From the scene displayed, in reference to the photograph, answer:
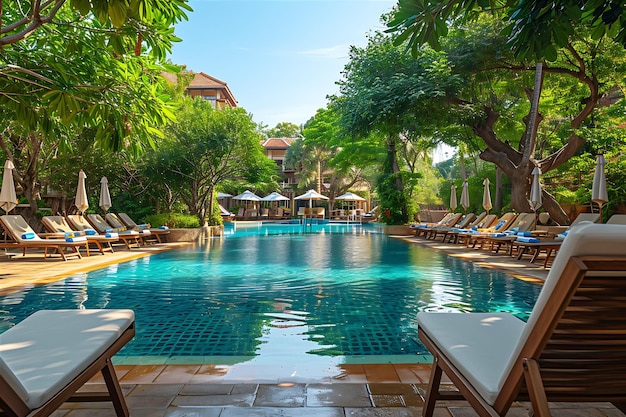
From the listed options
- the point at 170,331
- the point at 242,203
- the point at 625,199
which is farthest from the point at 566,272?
the point at 242,203

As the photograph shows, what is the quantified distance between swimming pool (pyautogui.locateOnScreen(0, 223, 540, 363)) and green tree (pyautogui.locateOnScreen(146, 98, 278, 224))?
790 cm

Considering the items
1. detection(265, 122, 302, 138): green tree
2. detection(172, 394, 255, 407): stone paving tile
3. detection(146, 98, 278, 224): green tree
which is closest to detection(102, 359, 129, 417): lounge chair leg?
detection(172, 394, 255, 407): stone paving tile

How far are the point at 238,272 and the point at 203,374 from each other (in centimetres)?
570

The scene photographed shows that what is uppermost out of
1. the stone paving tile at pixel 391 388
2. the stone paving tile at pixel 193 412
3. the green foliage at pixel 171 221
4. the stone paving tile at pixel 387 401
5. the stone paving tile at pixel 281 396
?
the green foliage at pixel 171 221

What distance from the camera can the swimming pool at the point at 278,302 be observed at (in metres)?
3.93

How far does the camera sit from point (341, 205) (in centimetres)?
4403

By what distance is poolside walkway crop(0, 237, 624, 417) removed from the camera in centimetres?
229

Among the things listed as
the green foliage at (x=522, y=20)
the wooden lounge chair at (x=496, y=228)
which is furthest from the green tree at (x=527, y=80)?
the green foliage at (x=522, y=20)

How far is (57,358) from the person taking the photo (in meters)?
1.82

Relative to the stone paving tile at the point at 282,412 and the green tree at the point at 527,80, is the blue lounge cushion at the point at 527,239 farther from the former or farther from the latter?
the stone paving tile at the point at 282,412

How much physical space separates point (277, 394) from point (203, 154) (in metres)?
15.7

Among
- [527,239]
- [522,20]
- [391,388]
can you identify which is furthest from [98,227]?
[522,20]

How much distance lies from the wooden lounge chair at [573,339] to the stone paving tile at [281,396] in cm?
112

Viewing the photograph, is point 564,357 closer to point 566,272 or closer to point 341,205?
point 566,272
